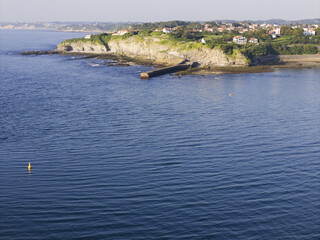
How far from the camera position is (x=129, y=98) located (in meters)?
64.0

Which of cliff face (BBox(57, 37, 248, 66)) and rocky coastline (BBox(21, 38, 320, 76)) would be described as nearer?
rocky coastline (BBox(21, 38, 320, 76))

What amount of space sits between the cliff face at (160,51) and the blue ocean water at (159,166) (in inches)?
1635

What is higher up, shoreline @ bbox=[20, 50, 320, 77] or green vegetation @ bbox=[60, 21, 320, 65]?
green vegetation @ bbox=[60, 21, 320, 65]

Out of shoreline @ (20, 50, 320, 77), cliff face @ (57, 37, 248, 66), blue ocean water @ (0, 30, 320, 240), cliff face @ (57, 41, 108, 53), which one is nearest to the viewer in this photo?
blue ocean water @ (0, 30, 320, 240)

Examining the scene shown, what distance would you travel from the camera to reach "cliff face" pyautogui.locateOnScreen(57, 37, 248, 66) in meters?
107

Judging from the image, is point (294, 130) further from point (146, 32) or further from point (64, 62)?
point (146, 32)

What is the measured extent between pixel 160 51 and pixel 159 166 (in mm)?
93643

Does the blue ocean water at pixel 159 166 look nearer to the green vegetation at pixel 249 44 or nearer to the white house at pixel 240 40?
the green vegetation at pixel 249 44

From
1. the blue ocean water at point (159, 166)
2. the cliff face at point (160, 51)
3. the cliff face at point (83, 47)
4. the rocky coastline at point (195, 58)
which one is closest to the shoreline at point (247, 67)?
the rocky coastline at point (195, 58)

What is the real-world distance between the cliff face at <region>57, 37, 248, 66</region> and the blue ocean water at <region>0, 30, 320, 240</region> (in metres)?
41.5

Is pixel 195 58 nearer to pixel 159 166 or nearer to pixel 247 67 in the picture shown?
pixel 247 67

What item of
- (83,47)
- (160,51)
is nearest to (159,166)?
(160,51)

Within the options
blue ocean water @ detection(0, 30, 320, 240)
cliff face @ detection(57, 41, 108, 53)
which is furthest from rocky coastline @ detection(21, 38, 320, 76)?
blue ocean water @ detection(0, 30, 320, 240)

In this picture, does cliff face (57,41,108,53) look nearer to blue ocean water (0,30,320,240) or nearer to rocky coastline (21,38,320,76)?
rocky coastline (21,38,320,76)
